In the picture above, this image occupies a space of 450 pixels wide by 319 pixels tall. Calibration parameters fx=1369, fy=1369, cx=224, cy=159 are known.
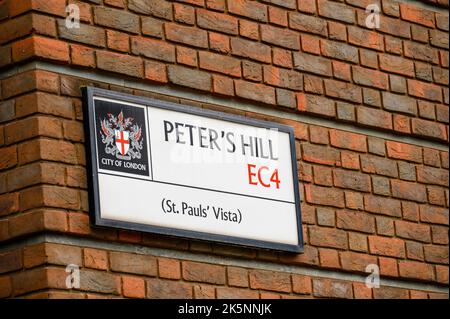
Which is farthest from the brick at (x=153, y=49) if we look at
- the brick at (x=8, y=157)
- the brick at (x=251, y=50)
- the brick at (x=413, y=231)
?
the brick at (x=413, y=231)

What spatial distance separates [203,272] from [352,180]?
106 centimetres

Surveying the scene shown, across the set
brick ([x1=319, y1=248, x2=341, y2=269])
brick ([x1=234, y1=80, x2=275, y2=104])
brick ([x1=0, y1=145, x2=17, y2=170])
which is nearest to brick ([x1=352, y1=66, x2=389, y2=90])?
brick ([x1=234, y1=80, x2=275, y2=104])

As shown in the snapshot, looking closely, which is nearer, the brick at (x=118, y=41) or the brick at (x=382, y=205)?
the brick at (x=118, y=41)

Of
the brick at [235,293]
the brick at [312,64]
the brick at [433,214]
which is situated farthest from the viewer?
the brick at [433,214]

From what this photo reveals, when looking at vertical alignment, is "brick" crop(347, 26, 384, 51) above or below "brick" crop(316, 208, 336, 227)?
above

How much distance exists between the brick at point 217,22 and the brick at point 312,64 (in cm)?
38

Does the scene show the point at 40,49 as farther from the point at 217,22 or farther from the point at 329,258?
the point at 329,258

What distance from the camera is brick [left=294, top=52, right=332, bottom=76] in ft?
21.1

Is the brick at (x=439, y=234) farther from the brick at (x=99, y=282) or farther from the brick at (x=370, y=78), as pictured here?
the brick at (x=99, y=282)

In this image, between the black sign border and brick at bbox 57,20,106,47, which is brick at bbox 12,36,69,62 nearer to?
brick at bbox 57,20,106,47

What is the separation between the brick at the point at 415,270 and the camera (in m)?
6.57

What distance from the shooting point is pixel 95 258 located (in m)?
5.43

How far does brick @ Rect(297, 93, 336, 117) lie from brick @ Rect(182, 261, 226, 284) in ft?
3.13
